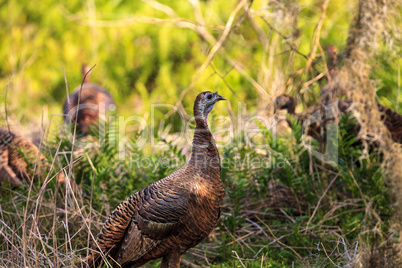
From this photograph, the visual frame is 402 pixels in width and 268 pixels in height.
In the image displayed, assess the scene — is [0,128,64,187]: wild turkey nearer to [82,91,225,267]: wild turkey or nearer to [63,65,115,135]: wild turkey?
[63,65,115,135]: wild turkey

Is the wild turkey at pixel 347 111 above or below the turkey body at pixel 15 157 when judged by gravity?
above

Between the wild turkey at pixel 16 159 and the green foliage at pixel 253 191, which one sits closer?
the green foliage at pixel 253 191

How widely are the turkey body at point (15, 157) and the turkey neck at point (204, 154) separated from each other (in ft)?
6.88

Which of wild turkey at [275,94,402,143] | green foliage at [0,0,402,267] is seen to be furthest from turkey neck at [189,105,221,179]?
wild turkey at [275,94,402,143]

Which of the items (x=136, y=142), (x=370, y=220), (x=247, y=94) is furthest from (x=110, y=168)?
(x=247, y=94)

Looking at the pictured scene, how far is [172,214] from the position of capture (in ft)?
9.91

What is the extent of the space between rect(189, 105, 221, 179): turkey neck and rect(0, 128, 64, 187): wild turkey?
210 cm

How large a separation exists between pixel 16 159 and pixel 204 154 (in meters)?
2.55

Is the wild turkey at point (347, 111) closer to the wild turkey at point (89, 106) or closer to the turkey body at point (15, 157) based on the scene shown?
the turkey body at point (15, 157)

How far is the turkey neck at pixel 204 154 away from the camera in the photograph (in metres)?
3.12

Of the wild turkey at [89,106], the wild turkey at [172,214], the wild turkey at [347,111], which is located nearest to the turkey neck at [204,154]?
the wild turkey at [172,214]

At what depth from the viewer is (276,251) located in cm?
400

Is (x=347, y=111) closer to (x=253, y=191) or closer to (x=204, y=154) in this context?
(x=253, y=191)

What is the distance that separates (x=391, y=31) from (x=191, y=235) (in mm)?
2759
